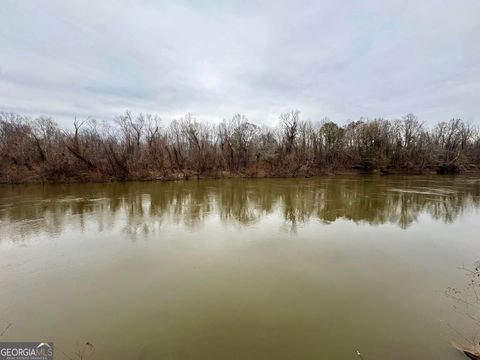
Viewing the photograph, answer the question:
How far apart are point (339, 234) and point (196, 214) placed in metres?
6.47

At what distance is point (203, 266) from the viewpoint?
5.96 m

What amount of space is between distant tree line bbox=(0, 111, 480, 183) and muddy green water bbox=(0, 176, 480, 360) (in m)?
18.2

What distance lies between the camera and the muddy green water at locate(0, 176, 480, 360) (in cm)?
348

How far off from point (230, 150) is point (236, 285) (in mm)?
29949

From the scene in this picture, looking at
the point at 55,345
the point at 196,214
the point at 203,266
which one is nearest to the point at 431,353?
the point at 203,266

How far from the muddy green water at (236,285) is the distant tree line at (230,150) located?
18.2 m

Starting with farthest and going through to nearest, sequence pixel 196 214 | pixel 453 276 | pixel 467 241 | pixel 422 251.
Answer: pixel 196 214 < pixel 467 241 < pixel 422 251 < pixel 453 276

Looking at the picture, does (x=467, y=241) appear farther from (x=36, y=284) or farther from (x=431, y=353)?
(x=36, y=284)

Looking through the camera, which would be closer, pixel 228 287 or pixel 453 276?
pixel 228 287

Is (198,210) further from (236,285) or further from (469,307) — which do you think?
(469,307)

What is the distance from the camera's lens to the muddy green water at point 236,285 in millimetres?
3480
